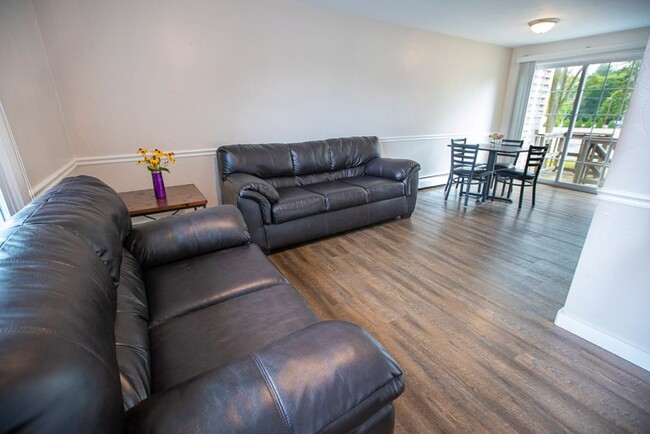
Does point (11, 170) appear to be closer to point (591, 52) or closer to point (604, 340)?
point (604, 340)

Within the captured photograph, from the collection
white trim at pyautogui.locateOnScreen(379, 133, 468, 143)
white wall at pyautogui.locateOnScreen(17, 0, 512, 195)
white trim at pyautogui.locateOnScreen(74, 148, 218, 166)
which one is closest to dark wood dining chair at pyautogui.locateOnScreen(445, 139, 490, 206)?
white trim at pyautogui.locateOnScreen(379, 133, 468, 143)

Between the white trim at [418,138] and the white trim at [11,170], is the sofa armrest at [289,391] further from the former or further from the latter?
the white trim at [418,138]

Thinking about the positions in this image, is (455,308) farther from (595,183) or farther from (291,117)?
(595,183)

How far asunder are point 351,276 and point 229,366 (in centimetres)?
172

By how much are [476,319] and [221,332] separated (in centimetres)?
162

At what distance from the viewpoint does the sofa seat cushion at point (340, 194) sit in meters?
2.93

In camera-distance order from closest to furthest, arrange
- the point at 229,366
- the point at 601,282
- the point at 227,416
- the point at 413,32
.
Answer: the point at 227,416
the point at 229,366
the point at 601,282
the point at 413,32

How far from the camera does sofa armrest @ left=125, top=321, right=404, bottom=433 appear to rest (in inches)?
24.8

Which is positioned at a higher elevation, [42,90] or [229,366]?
[42,90]

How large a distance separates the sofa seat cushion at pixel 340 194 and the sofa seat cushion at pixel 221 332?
1.66m

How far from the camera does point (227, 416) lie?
2.06 ft

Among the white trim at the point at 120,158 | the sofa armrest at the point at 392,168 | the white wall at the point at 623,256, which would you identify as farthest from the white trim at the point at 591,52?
the white trim at the point at 120,158

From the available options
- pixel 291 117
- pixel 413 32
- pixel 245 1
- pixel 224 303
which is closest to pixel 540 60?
pixel 413 32

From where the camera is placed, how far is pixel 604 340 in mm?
1670
